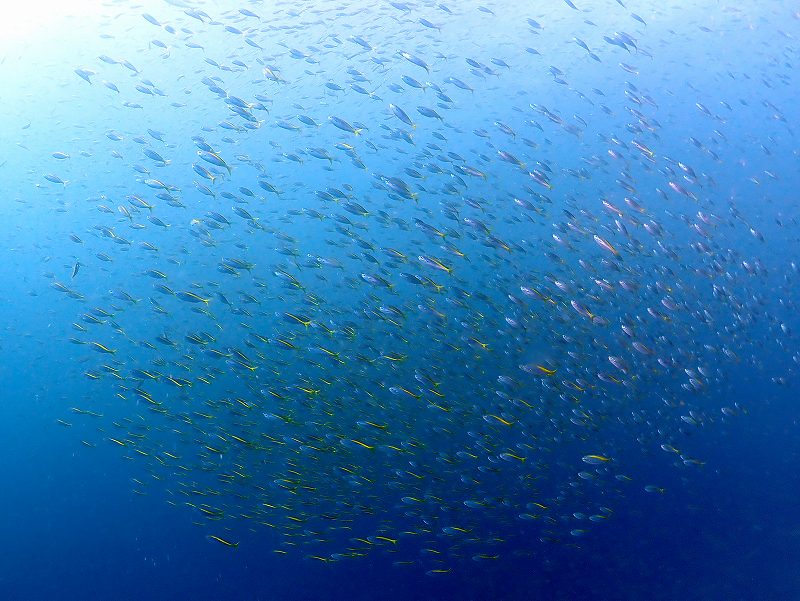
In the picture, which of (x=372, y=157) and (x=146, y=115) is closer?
(x=146, y=115)

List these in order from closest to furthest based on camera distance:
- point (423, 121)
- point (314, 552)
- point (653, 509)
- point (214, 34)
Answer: point (653, 509) < point (314, 552) < point (214, 34) < point (423, 121)

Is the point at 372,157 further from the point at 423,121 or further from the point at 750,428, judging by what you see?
the point at 750,428

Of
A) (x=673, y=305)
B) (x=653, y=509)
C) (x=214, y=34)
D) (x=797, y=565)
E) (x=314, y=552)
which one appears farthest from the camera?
(x=214, y=34)

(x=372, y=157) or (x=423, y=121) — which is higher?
(x=423, y=121)

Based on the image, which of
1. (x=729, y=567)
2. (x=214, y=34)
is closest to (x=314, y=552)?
(x=729, y=567)

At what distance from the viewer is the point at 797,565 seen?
10641mm

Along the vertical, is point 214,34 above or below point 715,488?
above

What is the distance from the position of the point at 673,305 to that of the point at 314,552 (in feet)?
34.5

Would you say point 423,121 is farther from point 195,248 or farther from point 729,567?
point 729,567

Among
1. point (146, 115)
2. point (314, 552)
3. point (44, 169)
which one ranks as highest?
point (146, 115)

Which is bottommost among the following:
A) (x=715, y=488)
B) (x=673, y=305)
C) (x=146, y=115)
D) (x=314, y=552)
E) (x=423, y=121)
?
(x=314, y=552)

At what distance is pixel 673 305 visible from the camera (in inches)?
247

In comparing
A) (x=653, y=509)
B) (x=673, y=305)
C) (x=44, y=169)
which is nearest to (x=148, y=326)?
(x=44, y=169)

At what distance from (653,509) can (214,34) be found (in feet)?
55.9
